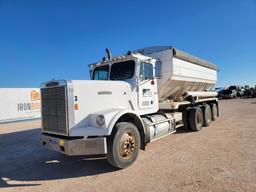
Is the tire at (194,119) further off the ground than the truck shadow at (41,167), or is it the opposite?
the tire at (194,119)

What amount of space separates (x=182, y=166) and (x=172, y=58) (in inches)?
159

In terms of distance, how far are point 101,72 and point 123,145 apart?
2.90 meters

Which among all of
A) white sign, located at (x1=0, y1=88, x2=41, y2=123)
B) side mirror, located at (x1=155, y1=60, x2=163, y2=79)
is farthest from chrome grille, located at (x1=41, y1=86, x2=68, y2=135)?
white sign, located at (x1=0, y1=88, x2=41, y2=123)

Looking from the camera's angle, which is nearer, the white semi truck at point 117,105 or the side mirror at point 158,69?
the white semi truck at point 117,105

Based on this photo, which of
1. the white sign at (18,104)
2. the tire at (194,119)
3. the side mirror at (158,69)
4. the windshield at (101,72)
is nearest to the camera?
the windshield at (101,72)

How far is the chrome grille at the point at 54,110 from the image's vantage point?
14.9 feet

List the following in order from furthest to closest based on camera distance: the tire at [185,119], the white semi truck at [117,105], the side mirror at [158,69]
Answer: the tire at [185,119]
the side mirror at [158,69]
the white semi truck at [117,105]

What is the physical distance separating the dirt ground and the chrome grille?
3.51 ft

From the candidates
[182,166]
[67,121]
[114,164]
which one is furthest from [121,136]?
[182,166]

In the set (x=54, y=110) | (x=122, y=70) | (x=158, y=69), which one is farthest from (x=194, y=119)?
(x=54, y=110)

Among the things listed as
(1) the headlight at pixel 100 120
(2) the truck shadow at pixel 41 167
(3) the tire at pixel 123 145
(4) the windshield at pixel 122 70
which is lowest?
(2) the truck shadow at pixel 41 167

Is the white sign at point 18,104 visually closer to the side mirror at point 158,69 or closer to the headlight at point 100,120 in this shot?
the side mirror at point 158,69

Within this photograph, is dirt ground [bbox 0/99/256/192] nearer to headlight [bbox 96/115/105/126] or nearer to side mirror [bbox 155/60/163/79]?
headlight [bbox 96/115/105/126]

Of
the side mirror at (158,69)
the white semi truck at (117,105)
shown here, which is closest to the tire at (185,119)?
the white semi truck at (117,105)
